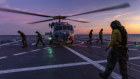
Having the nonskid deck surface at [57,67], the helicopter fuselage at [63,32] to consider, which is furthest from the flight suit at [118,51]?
the helicopter fuselage at [63,32]

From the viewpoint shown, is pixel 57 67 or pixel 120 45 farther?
pixel 57 67

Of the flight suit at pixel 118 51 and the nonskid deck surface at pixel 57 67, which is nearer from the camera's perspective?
the flight suit at pixel 118 51

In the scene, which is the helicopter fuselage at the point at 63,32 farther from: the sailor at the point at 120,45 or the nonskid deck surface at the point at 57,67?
the sailor at the point at 120,45

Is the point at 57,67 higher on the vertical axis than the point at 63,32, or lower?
lower

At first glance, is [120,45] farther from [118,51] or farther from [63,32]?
[63,32]

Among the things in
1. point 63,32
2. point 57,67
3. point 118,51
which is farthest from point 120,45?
point 63,32

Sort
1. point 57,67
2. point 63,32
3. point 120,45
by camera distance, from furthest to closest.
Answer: point 63,32 < point 57,67 < point 120,45

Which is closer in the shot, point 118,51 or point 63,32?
point 118,51

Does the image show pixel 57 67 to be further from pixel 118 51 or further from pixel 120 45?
pixel 120 45

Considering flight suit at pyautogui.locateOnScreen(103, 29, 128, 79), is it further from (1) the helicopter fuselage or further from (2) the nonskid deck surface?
(1) the helicopter fuselage

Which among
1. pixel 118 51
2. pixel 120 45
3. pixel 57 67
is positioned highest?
pixel 120 45


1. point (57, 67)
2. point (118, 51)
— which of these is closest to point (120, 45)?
point (118, 51)

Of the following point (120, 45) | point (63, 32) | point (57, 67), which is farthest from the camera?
point (63, 32)

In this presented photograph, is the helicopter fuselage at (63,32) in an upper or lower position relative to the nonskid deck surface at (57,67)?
upper
